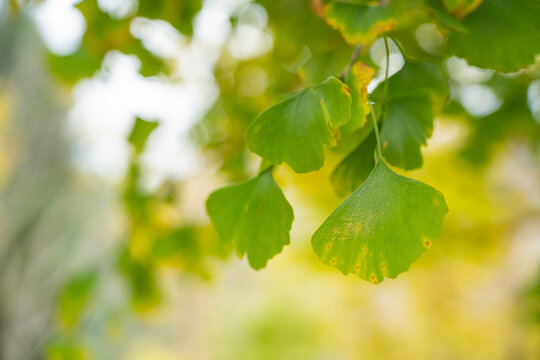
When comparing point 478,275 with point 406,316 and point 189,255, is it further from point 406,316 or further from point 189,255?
point 189,255

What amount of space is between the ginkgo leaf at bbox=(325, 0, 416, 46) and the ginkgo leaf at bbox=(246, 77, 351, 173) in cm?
5

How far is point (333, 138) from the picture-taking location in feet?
0.82

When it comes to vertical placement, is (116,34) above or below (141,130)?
above

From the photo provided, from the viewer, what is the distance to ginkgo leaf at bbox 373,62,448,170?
0.31 meters

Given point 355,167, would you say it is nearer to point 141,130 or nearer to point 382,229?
point 382,229

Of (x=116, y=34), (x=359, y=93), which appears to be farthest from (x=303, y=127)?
(x=116, y=34)

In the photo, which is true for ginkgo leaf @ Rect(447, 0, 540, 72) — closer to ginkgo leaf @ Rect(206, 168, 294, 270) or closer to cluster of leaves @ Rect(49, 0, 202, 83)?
ginkgo leaf @ Rect(206, 168, 294, 270)

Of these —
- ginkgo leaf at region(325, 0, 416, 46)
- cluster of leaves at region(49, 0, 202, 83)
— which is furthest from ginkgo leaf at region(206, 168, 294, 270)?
cluster of leaves at region(49, 0, 202, 83)

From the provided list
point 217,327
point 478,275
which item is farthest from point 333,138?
point 217,327

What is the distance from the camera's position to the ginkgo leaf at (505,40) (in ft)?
0.96

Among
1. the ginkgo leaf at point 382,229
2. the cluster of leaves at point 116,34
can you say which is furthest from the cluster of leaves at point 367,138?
the cluster of leaves at point 116,34

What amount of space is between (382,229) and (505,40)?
0.17 meters

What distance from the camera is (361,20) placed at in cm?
28

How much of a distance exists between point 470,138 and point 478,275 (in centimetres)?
210
